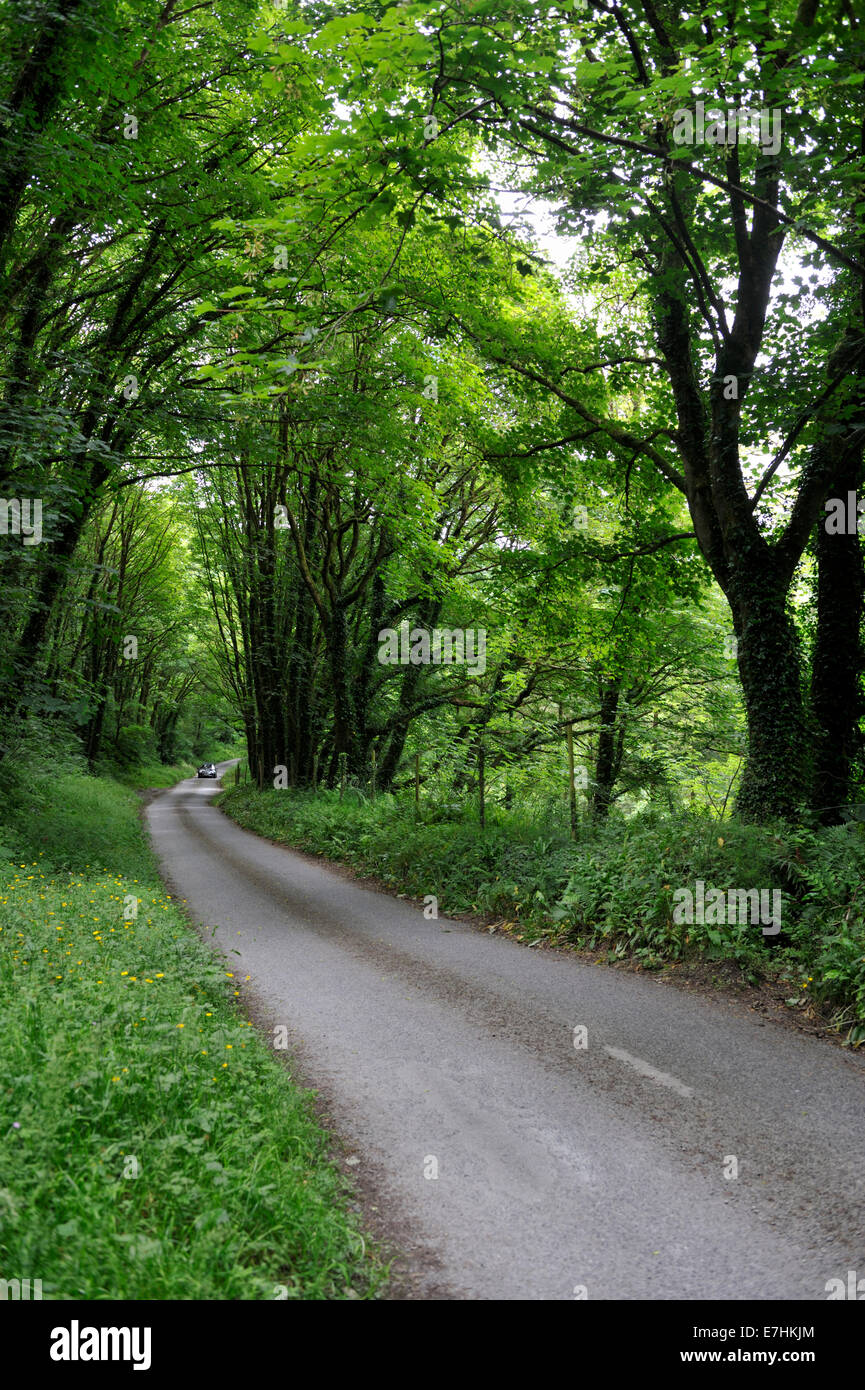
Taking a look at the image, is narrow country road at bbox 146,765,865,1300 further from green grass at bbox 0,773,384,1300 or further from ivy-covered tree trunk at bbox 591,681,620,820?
ivy-covered tree trunk at bbox 591,681,620,820

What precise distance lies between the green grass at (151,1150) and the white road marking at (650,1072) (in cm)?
220

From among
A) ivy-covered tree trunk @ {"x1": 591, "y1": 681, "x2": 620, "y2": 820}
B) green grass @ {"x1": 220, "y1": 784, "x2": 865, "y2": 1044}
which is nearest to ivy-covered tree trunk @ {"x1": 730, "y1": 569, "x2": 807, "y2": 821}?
green grass @ {"x1": 220, "y1": 784, "x2": 865, "y2": 1044}

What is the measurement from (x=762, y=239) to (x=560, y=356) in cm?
327

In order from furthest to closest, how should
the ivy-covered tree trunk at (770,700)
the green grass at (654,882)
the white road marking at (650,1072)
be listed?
1. the ivy-covered tree trunk at (770,700)
2. the green grass at (654,882)
3. the white road marking at (650,1072)

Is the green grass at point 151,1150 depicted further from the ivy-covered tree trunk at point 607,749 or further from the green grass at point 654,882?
the ivy-covered tree trunk at point 607,749

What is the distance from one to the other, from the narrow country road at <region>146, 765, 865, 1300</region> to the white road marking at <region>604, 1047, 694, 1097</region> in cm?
2

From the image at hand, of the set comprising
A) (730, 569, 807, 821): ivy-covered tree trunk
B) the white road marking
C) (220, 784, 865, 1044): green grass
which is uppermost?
(730, 569, 807, 821): ivy-covered tree trunk

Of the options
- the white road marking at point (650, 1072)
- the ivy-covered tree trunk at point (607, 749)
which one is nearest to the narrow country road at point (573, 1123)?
the white road marking at point (650, 1072)

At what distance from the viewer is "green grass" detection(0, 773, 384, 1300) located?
2.66 metres

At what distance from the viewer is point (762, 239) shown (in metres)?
8.99

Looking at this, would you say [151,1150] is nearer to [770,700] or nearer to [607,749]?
[770,700]

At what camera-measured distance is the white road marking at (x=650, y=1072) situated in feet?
15.8

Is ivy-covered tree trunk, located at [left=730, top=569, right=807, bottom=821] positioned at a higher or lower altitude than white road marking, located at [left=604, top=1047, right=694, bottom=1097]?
higher
